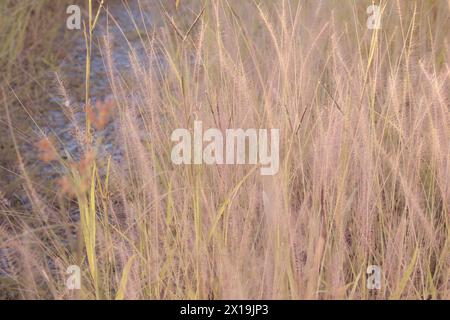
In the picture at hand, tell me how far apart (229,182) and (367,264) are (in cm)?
35

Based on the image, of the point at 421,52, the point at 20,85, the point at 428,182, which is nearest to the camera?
the point at 428,182

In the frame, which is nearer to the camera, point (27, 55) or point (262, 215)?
point (262, 215)

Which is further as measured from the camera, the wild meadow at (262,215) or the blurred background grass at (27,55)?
the blurred background grass at (27,55)

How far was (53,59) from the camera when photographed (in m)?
2.80

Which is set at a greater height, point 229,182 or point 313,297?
point 229,182

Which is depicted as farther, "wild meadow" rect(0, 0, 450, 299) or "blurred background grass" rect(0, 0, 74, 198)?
"blurred background grass" rect(0, 0, 74, 198)

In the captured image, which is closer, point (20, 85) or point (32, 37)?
point (20, 85)

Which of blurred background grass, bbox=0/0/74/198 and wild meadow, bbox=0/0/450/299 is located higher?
blurred background grass, bbox=0/0/74/198

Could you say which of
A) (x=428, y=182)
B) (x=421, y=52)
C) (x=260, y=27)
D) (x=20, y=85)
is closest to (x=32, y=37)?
(x=20, y=85)

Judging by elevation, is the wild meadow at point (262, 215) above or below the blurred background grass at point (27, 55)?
below

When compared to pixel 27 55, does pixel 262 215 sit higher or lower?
lower
